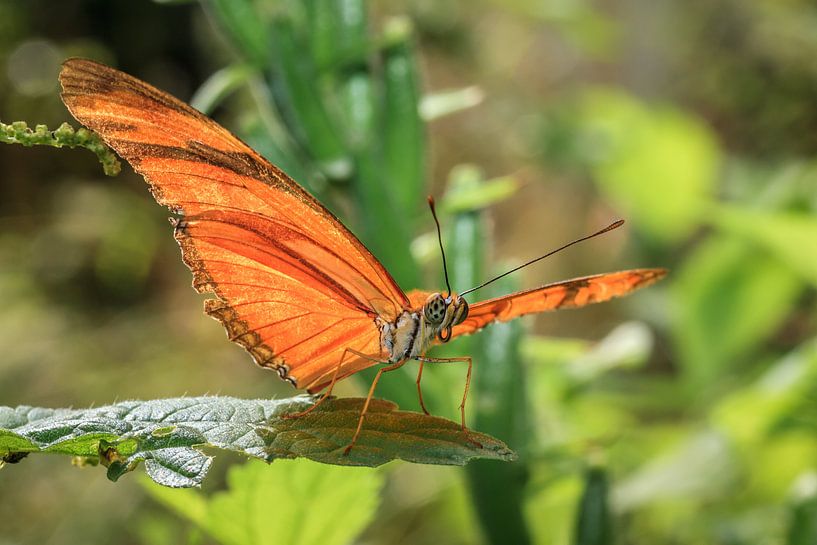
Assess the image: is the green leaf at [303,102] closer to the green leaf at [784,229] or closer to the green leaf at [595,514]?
the green leaf at [595,514]

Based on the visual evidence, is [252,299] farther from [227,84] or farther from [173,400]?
[227,84]

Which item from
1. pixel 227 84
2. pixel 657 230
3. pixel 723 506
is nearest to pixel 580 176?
pixel 657 230

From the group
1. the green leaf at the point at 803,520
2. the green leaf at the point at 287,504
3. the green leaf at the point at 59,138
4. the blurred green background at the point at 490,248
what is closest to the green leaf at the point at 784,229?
the blurred green background at the point at 490,248

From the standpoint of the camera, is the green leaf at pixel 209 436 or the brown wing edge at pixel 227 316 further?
the brown wing edge at pixel 227 316

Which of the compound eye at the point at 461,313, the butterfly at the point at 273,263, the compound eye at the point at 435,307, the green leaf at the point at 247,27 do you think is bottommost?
the compound eye at the point at 461,313

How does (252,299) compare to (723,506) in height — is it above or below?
above

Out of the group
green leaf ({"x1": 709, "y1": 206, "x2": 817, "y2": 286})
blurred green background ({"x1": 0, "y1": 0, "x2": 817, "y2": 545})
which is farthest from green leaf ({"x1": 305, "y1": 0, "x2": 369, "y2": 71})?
green leaf ({"x1": 709, "y1": 206, "x2": 817, "y2": 286})
